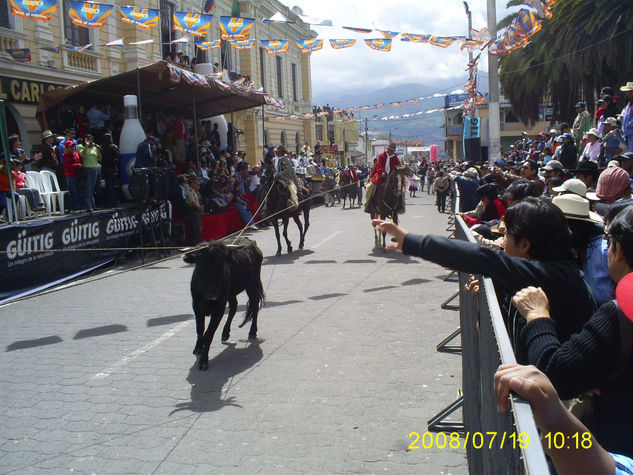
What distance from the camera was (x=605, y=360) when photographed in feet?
6.33

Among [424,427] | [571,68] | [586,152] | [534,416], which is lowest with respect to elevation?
[424,427]

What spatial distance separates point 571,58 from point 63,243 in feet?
58.0

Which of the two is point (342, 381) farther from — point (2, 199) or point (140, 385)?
point (2, 199)

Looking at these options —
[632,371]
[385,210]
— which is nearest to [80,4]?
[385,210]

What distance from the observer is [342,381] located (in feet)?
17.3

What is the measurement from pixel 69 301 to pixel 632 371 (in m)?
8.89

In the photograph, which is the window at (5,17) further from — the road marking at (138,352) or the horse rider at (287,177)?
the road marking at (138,352)

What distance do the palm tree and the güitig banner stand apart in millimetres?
14893

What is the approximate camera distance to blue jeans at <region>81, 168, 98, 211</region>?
12.8m

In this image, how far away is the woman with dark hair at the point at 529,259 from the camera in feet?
8.70

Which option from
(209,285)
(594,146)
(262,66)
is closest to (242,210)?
(594,146)

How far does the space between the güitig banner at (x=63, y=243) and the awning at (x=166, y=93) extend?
3.73m

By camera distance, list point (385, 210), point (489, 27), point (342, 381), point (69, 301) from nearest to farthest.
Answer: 1. point (342, 381)
2. point (69, 301)
3. point (385, 210)
4. point (489, 27)

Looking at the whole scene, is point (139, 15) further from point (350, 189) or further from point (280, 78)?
point (280, 78)
